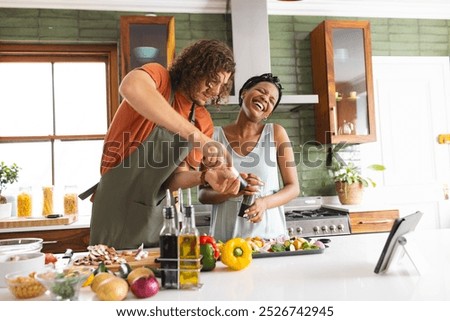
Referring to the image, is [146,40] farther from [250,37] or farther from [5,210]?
[5,210]

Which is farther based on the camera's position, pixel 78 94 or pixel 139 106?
pixel 78 94

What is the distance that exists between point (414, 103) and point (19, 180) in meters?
3.74

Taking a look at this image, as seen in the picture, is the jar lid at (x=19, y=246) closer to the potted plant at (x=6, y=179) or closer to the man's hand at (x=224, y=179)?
the man's hand at (x=224, y=179)

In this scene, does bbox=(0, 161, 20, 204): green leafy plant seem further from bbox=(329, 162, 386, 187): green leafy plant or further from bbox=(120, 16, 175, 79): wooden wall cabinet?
bbox=(329, 162, 386, 187): green leafy plant

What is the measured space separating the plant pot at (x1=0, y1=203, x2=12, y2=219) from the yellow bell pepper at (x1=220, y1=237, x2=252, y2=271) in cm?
238

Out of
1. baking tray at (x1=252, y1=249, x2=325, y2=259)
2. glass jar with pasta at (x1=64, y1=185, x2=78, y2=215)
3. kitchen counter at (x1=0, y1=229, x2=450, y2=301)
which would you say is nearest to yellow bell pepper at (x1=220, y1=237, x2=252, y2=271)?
kitchen counter at (x1=0, y1=229, x2=450, y2=301)

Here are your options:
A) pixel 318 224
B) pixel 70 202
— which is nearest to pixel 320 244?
pixel 318 224

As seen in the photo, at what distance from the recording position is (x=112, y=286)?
1018mm

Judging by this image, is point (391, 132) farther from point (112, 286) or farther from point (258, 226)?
point (112, 286)

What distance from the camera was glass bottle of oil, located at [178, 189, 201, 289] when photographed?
1.10 meters

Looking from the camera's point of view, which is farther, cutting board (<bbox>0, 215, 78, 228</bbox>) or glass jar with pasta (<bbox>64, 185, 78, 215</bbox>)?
glass jar with pasta (<bbox>64, 185, 78, 215</bbox>)

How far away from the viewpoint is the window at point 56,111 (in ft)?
11.8

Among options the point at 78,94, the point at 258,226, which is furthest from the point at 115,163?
the point at 78,94
